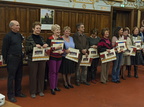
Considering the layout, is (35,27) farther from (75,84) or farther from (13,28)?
(75,84)

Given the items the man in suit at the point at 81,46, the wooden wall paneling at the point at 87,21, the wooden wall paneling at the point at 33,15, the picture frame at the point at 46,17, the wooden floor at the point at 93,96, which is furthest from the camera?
the wooden wall paneling at the point at 87,21

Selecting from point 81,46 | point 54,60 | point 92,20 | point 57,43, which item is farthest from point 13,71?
point 92,20

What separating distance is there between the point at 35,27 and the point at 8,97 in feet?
5.39

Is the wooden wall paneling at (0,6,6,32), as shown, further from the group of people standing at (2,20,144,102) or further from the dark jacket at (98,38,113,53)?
the dark jacket at (98,38,113,53)

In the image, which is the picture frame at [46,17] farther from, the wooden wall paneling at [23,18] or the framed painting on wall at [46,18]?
the wooden wall paneling at [23,18]

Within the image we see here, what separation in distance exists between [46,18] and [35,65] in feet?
10.0

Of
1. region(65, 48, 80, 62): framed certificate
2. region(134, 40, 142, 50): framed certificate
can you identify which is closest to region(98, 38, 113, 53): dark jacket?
region(65, 48, 80, 62): framed certificate

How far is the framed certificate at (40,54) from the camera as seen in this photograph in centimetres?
407

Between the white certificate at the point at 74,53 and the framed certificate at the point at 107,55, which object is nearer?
the white certificate at the point at 74,53

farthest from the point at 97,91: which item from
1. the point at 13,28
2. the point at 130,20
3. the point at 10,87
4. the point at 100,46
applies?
the point at 130,20

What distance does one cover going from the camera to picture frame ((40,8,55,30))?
6.66 m

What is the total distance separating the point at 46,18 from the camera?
22.2 feet

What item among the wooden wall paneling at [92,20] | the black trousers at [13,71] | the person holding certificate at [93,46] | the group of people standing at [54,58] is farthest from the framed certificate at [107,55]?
the wooden wall paneling at [92,20]

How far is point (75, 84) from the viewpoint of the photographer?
5.41 m
